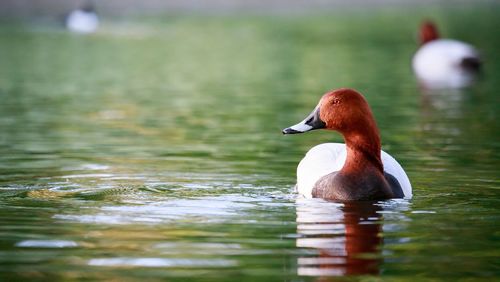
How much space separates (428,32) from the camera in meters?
29.3

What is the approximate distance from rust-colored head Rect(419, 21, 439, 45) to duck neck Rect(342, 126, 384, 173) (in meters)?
19.5

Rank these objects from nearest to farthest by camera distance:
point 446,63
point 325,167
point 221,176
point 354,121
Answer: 1. point 354,121
2. point 325,167
3. point 221,176
4. point 446,63

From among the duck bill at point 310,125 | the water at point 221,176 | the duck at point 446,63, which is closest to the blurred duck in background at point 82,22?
the water at point 221,176

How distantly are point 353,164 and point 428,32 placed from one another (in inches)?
777

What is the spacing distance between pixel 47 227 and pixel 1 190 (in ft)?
6.25

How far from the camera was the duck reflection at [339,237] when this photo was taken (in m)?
7.47

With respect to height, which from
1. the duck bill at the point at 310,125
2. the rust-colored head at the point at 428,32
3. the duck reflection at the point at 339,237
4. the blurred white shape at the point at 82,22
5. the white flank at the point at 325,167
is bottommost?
the duck reflection at the point at 339,237

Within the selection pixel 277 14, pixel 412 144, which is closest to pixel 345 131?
pixel 412 144

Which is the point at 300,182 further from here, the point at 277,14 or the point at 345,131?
the point at 277,14

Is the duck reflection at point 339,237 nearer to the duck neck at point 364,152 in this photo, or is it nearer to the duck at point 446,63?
the duck neck at point 364,152

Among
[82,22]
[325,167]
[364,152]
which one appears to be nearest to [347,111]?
[364,152]

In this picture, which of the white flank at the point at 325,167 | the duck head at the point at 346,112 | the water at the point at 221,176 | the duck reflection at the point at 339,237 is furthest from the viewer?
the white flank at the point at 325,167

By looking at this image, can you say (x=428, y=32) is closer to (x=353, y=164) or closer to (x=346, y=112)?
(x=346, y=112)

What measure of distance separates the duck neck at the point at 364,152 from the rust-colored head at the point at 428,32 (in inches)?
767
